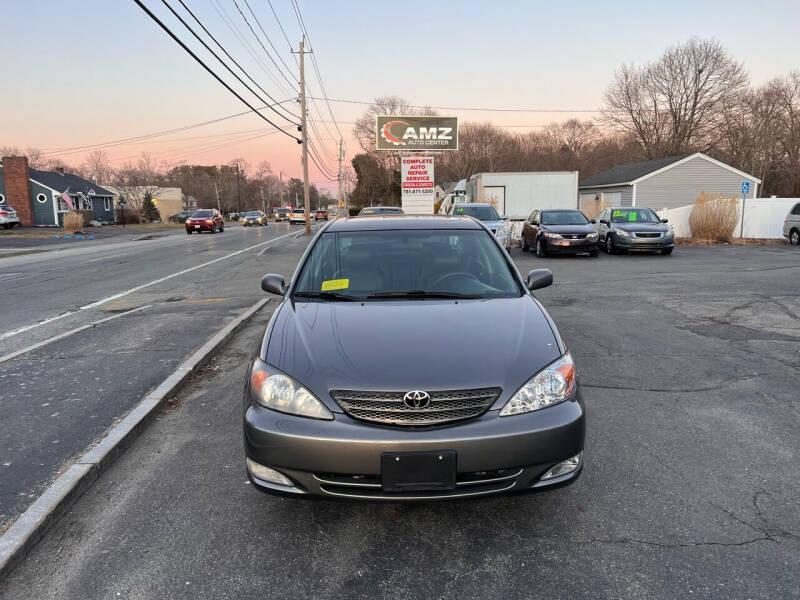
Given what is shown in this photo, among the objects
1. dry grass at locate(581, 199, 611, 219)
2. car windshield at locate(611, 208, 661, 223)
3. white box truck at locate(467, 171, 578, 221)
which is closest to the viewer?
car windshield at locate(611, 208, 661, 223)

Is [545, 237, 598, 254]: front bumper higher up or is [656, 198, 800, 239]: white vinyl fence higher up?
[656, 198, 800, 239]: white vinyl fence

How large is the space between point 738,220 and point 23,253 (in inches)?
1220

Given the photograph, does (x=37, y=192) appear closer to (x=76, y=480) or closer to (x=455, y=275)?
(x=76, y=480)

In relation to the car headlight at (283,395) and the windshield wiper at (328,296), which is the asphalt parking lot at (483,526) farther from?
the windshield wiper at (328,296)

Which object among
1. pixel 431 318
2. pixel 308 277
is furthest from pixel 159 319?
pixel 431 318

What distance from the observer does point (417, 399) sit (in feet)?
8.34

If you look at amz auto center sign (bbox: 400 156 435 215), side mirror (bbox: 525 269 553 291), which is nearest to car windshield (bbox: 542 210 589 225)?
amz auto center sign (bbox: 400 156 435 215)

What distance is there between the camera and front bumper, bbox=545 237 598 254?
17484 millimetres

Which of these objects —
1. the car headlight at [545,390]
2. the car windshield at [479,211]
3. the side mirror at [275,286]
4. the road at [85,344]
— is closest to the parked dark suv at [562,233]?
the car windshield at [479,211]

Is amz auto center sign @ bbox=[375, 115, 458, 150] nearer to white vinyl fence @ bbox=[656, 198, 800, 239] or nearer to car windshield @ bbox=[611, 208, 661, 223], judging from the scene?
white vinyl fence @ bbox=[656, 198, 800, 239]

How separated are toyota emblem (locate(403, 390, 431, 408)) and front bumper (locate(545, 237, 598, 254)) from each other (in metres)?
15.9

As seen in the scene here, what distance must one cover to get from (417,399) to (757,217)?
1093 inches

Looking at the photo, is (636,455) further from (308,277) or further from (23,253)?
(23,253)

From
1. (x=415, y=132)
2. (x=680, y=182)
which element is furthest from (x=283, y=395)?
(x=680, y=182)
